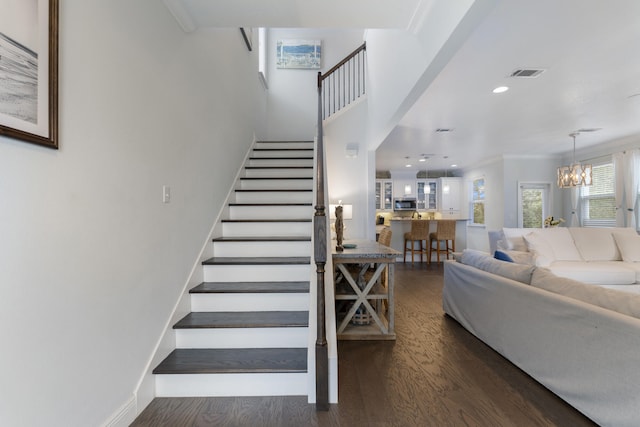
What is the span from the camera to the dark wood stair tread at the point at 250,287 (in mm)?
2381

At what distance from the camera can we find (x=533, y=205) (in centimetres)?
739

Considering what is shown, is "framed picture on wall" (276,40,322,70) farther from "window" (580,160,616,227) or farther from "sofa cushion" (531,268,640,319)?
"window" (580,160,616,227)

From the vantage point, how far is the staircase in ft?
6.26

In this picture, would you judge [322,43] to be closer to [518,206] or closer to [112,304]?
[518,206]

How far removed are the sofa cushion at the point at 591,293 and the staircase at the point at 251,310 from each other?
168 centimetres

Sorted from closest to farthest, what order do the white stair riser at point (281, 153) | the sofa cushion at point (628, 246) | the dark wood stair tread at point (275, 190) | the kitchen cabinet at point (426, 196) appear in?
1. the dark wood stair tread at point (275, 190)
2. the sofa cushion at point (628, 246)
3. the white stair riser at point (281, 153)
4. the kitchen cabinet at point (426, 196)

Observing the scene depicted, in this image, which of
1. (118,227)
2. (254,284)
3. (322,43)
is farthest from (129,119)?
(322,43)

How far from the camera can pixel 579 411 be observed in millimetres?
1777

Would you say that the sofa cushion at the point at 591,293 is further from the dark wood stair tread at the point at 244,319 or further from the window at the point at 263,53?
the window at the point at 263,53

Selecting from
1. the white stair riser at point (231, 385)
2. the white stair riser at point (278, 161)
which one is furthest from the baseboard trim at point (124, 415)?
the white stair riser at point (278, 161)

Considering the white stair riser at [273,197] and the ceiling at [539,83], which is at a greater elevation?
the ceiling at [539,83]

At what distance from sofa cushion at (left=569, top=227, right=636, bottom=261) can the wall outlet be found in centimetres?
530

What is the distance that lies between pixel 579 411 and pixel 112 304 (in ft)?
8.63

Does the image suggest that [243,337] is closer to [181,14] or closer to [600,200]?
[181,14]
